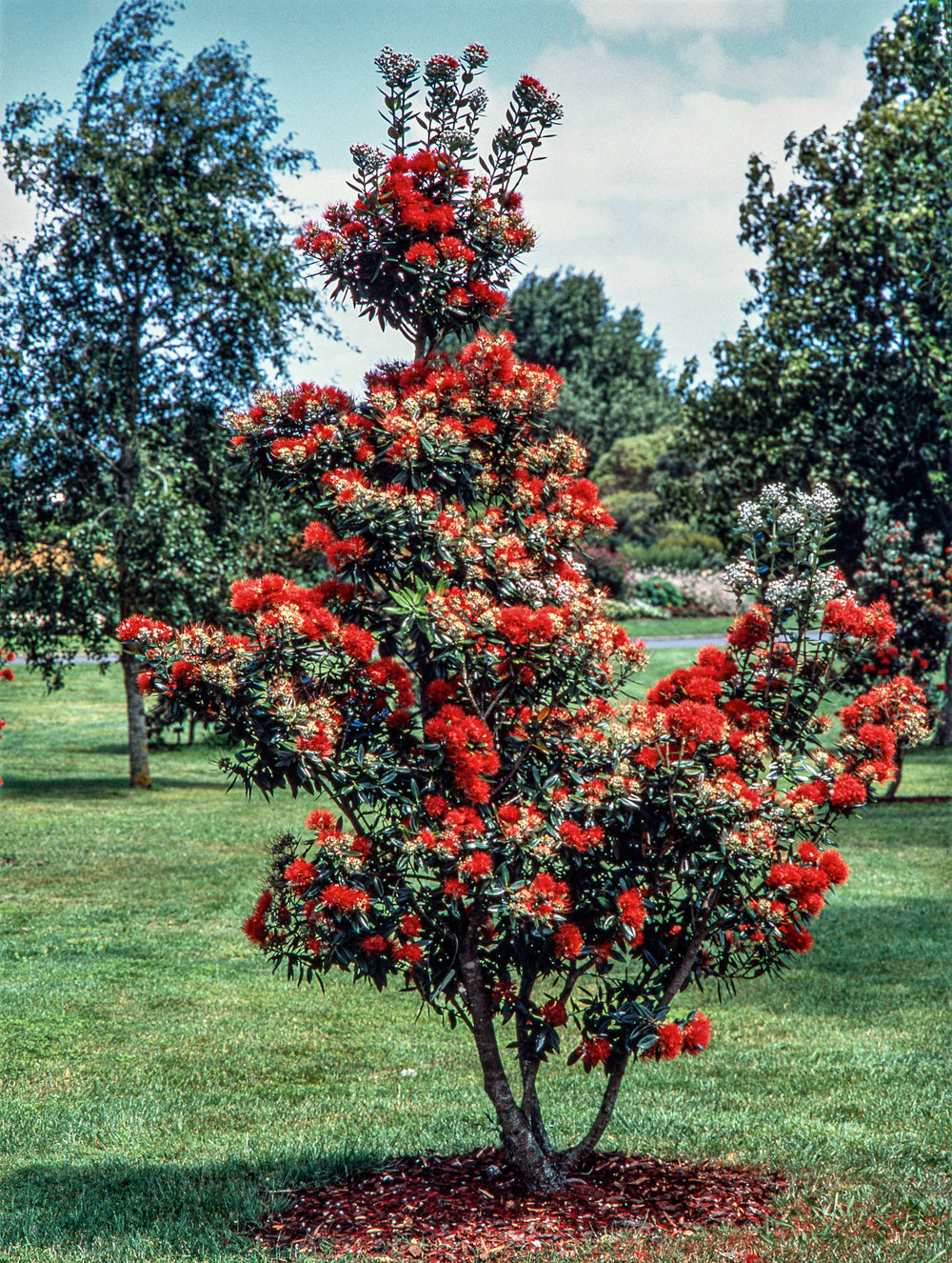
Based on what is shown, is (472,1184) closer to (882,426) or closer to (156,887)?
(156,887)

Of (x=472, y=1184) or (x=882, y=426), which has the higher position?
(x=882, y=426)

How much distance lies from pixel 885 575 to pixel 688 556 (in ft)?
80.7

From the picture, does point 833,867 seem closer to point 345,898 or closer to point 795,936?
point 795,936

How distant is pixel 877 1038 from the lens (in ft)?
23.2

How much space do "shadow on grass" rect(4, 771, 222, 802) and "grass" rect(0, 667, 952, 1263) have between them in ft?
17.3

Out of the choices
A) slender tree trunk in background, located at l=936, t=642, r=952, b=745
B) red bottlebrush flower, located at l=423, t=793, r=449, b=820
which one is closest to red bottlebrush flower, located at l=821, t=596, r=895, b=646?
red bottlebrush flower, located at l=423, t=793, r=449, b=820

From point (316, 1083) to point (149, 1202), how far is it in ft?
6.10

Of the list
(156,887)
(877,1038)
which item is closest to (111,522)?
(156,887)

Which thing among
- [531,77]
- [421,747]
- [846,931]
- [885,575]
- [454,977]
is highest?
[531,77]

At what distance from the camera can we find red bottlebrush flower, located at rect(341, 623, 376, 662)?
4.12m

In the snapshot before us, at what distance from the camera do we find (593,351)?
5469cm

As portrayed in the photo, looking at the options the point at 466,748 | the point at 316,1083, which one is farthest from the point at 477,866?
the point at 316,1083

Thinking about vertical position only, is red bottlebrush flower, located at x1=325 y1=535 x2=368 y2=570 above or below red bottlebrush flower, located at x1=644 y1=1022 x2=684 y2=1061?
above

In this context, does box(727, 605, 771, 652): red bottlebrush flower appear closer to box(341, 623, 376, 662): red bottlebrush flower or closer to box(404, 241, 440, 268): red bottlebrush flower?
box(341, 623, 376, 662): red bottlebrush flower
